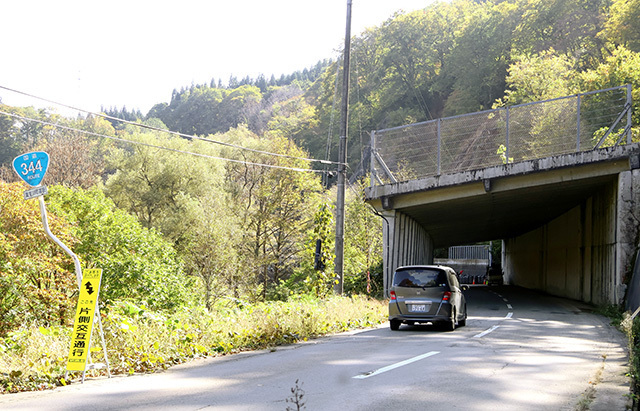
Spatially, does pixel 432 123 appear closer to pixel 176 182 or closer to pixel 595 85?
pixel 595 85

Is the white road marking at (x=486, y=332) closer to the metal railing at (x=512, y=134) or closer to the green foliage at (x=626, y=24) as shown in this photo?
the metal railing at (x=512, y=134)

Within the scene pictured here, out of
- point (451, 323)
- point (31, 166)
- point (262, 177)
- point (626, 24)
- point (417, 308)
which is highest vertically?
point (626, 24)

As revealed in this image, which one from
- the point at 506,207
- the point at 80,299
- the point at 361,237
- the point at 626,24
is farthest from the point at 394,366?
the point at 626,24

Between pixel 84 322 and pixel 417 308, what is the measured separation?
934cm

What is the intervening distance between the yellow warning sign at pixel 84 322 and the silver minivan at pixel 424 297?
893 centimetres

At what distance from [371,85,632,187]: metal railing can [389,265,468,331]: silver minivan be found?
29.7 feet

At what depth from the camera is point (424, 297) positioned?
15.5 meters

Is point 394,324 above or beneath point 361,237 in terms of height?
beneath

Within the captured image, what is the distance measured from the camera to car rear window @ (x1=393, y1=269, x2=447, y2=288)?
15.6 m

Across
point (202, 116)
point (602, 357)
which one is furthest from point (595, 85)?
point (202, 116)

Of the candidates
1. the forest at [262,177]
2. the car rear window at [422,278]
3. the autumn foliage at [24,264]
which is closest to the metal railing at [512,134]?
the forest at [262,177]

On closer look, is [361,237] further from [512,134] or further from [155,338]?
[155,338]

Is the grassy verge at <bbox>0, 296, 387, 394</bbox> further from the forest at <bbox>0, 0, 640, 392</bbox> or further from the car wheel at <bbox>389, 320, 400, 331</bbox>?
the car wheel at <bbox>389, 320, 400, 331</bbox>

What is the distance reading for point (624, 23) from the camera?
156ft
